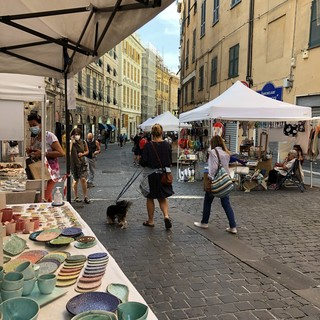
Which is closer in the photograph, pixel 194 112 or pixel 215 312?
pixel 215 312

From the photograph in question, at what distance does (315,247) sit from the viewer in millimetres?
4969

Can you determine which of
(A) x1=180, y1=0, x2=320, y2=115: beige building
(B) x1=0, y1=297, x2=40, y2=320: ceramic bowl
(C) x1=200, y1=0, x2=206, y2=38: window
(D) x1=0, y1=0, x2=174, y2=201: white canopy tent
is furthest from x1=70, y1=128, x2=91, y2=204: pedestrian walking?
(C) x1=200, y1=0, x2=206, y2=38: window

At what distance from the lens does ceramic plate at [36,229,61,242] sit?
260 cm

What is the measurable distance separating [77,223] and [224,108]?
6626 millimetres

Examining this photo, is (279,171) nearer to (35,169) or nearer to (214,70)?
(35,169)

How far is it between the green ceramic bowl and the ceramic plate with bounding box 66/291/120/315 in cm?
8

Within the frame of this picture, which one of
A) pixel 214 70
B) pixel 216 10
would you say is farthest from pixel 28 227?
pixel 216 10

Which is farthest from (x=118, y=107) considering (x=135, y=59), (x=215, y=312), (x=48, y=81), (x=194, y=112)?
(x=215, y=312)

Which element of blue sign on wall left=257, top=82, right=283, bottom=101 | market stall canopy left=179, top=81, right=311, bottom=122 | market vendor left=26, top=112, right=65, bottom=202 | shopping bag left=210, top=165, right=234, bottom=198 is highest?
blue sign on wall left=257, top=82, right=283, bottom=101

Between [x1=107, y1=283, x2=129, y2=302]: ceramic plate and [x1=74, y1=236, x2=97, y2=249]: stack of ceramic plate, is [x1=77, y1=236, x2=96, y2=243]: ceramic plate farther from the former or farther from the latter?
[x1=107, y1=283, x2=129, y2=302]: ceramic plate

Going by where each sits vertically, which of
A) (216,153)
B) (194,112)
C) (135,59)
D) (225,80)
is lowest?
(216,153)

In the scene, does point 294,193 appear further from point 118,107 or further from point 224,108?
point 118,107

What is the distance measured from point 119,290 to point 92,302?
20cm

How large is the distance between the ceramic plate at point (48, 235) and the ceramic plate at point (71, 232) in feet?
0.15
